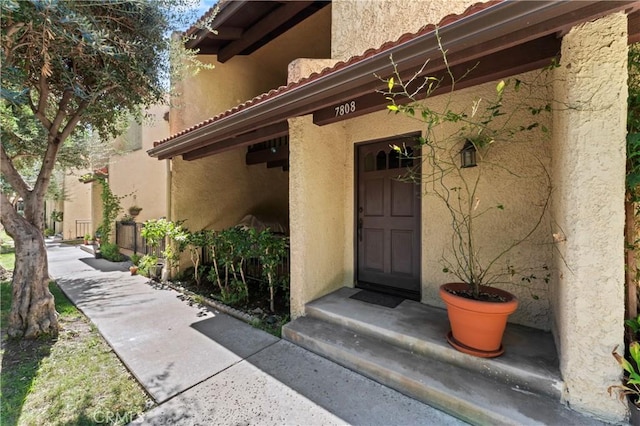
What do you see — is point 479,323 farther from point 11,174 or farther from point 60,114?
point 60,114

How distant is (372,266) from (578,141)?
337 cm

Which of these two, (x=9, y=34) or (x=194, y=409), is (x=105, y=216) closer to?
(x=9, y=34)

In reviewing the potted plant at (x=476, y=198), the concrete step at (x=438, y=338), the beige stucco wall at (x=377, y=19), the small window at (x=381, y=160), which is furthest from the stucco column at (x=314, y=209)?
the beige stucco wall at (x=377, y=19)

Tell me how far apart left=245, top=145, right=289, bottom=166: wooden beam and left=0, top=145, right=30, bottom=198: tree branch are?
4566 millimetres

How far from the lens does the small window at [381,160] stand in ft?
15.8

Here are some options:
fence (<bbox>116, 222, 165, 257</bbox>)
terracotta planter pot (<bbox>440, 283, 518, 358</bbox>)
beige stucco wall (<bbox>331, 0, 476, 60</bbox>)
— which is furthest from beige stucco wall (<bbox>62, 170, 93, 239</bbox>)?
terracotta planter pot (<bbox>440, 283, 518, 358</bbox>)

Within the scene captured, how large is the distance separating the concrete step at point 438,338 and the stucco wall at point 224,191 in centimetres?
466

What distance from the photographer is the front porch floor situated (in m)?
2.31

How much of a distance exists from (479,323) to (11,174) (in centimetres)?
652

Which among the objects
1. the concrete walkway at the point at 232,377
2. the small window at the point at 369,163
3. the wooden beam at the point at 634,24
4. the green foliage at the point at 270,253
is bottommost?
the concrete walkway at the point at 232,377

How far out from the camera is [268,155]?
7410mm

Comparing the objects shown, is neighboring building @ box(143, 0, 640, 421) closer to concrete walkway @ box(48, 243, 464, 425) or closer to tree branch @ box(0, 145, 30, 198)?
concrete walkway @ box(48, 243, 464, 425)

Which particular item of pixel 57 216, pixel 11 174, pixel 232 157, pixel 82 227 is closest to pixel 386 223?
pixel 232 157

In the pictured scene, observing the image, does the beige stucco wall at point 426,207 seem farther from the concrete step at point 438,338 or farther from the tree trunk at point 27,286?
the tree trunk at point 27,286
